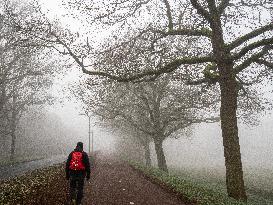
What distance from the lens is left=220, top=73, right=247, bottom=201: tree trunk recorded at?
13519 millimetres

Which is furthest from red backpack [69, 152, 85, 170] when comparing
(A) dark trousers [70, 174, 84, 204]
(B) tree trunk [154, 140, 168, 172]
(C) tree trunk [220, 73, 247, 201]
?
(B) tree trunk [154, 140, 168, 172]

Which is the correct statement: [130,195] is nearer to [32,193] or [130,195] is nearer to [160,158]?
[32,193]

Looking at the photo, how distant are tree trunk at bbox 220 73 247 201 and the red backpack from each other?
6.47 meters

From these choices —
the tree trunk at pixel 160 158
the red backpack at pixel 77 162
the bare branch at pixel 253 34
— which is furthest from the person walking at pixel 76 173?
the tree trunk at pixel 160 158

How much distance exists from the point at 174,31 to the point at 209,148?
102 meters

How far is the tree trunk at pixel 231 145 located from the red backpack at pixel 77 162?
6.47 m

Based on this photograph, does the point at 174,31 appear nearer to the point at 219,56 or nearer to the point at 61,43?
the point at 219,56

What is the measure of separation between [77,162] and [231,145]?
6740 mm

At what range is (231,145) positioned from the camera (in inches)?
541

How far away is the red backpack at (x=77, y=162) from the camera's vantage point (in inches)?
428

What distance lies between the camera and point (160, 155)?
93.5 feet

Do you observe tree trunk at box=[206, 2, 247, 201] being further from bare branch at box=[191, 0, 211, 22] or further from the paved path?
the paved path

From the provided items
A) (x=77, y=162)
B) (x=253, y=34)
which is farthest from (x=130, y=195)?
(x=253, y=34)

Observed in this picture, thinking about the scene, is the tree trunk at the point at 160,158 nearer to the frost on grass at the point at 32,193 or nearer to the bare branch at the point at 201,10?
the frost on grass at the point at 32,193
